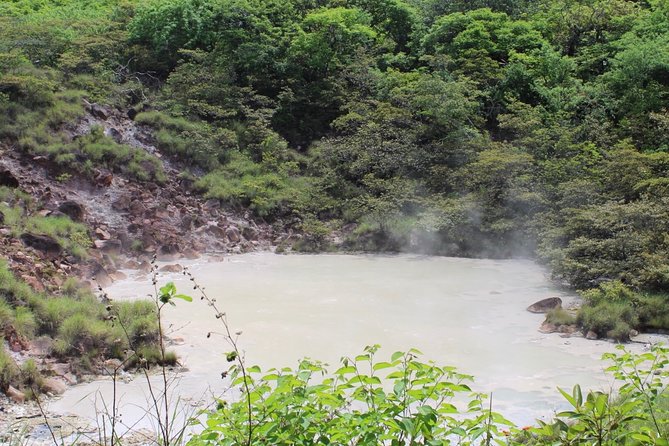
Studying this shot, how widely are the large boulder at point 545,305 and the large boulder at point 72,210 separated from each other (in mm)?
11083

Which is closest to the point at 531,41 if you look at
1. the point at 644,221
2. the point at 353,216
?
the point at 353,216

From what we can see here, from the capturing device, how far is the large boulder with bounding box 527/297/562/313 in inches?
493

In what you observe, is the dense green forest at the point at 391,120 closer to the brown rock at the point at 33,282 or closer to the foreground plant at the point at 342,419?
the brown rock at the point at 33,282

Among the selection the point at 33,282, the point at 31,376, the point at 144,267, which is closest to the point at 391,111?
the point at 144,267

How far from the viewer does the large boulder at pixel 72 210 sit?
16438 mm

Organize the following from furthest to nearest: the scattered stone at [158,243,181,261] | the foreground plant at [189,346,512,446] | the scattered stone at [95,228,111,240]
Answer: the scattered stone at [158,243,181,261]
the scattered stone at [95,228,111,240]
the foreground plant at [189,346,512,446]

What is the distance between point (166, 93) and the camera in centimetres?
2284

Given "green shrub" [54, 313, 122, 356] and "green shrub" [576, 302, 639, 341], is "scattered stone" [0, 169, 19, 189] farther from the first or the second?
"green shrub" [576, 302, 639, 341]

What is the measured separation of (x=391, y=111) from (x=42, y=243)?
1184cm

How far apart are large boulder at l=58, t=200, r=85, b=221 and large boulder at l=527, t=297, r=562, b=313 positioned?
11.1 meters

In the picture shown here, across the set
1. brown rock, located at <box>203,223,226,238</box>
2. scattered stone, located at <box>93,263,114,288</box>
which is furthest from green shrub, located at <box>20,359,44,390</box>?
brown rock, located at <box>203,223,226,238</box>

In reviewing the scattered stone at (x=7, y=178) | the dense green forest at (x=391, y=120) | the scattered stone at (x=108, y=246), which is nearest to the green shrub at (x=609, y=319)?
the dense green forest at (x=391, y=120)

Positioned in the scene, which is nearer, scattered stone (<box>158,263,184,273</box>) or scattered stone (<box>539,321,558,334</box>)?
scattered stone (<box>539,321,558,334</box>)

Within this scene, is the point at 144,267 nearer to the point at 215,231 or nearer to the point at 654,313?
the point at 215,231
